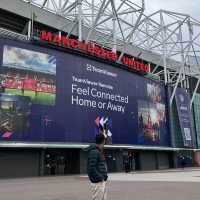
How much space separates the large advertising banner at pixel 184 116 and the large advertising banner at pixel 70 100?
727cm

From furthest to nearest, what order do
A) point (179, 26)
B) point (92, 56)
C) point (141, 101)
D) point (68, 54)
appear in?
point (179, 26) → point (141, 101) → point (92, 56) → point (68, 54)

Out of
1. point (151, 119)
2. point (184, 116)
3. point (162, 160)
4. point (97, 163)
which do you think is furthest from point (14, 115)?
point (184, 116)

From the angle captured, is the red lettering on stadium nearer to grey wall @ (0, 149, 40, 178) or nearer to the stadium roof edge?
the stadium roof edge

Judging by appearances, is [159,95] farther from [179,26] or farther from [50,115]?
[50,115]

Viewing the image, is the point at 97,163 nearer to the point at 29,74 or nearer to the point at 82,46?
the point at 29,74

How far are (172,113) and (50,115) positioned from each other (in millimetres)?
27080

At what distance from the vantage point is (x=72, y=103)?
39406 millimetres

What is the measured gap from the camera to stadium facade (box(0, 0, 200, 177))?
33.9 meters

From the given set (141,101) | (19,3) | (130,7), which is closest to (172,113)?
(141,101)

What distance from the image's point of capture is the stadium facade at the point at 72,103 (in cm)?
3394

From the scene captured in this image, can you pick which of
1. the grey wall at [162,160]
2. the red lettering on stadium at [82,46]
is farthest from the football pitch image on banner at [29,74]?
the grey wall at [162,160]

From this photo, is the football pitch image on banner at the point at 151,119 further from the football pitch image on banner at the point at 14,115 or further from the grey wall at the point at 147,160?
the football pitch image on banner at the point at 14,115

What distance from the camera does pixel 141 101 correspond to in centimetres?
5003

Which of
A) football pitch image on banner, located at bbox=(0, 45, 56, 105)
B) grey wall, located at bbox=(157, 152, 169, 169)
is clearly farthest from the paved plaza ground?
grey wall, located at bbox=(157, 152, 169, 169)
